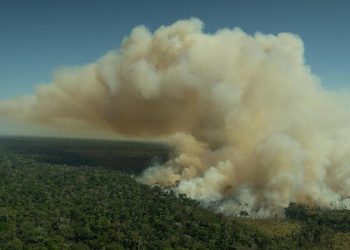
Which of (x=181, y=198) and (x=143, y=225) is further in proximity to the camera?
(x=181, y=198)

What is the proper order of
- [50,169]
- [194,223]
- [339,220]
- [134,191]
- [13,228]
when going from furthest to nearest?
[50,169]
[134,191]
[339,220]
[194,223]
[13,228]

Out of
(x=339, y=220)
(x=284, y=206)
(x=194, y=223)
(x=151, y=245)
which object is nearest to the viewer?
(x=151, y=245)

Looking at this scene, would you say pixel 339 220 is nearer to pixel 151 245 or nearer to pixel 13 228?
pixel 151 245

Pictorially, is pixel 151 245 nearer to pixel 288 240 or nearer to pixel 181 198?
pixel 288 240

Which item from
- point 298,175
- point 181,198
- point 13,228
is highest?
point 298,175

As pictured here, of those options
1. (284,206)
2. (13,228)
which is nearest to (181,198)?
(284,206)

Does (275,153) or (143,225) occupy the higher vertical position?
(275,153)
